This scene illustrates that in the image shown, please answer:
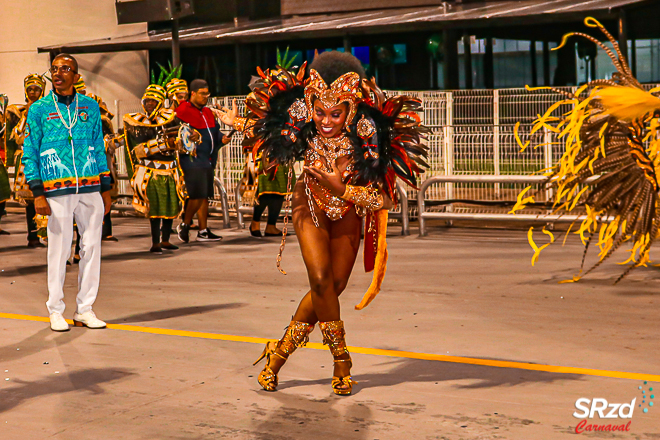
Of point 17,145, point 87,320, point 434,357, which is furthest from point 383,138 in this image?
point 17,145

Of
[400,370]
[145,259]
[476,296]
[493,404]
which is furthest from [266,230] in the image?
[493,404]

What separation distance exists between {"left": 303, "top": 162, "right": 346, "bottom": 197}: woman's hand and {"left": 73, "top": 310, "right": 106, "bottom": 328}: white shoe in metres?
3.00

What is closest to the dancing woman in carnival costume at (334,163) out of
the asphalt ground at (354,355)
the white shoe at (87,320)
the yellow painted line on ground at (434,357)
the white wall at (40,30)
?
the asphalt ground at (354,355)

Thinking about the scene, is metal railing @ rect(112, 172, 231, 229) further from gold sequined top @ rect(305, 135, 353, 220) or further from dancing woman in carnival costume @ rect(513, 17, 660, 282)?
dancing woman in carnival costume @ rect(513, 17, 660, 282)

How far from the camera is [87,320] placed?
7930 mm

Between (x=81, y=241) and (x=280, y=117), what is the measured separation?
260 centimetres

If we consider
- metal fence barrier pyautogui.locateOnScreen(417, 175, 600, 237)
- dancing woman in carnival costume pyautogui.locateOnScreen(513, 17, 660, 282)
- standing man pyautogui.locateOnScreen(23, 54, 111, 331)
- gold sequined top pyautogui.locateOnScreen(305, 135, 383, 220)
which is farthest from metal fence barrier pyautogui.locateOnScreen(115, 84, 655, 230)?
gold sequined top pyautogui.locateOnScreen(305, 135, 383, 220)

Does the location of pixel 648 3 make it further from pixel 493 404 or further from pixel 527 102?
pixel 493 404

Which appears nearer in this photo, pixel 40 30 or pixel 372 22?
pixel 372 22

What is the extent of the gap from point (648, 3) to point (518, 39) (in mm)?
5051

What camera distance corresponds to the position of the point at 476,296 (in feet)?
29.6

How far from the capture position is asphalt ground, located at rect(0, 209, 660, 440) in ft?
17.3

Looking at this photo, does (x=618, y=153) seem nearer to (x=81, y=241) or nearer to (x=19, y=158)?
(x=81, y=241)

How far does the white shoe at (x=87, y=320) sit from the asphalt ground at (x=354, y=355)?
0.10 metres
